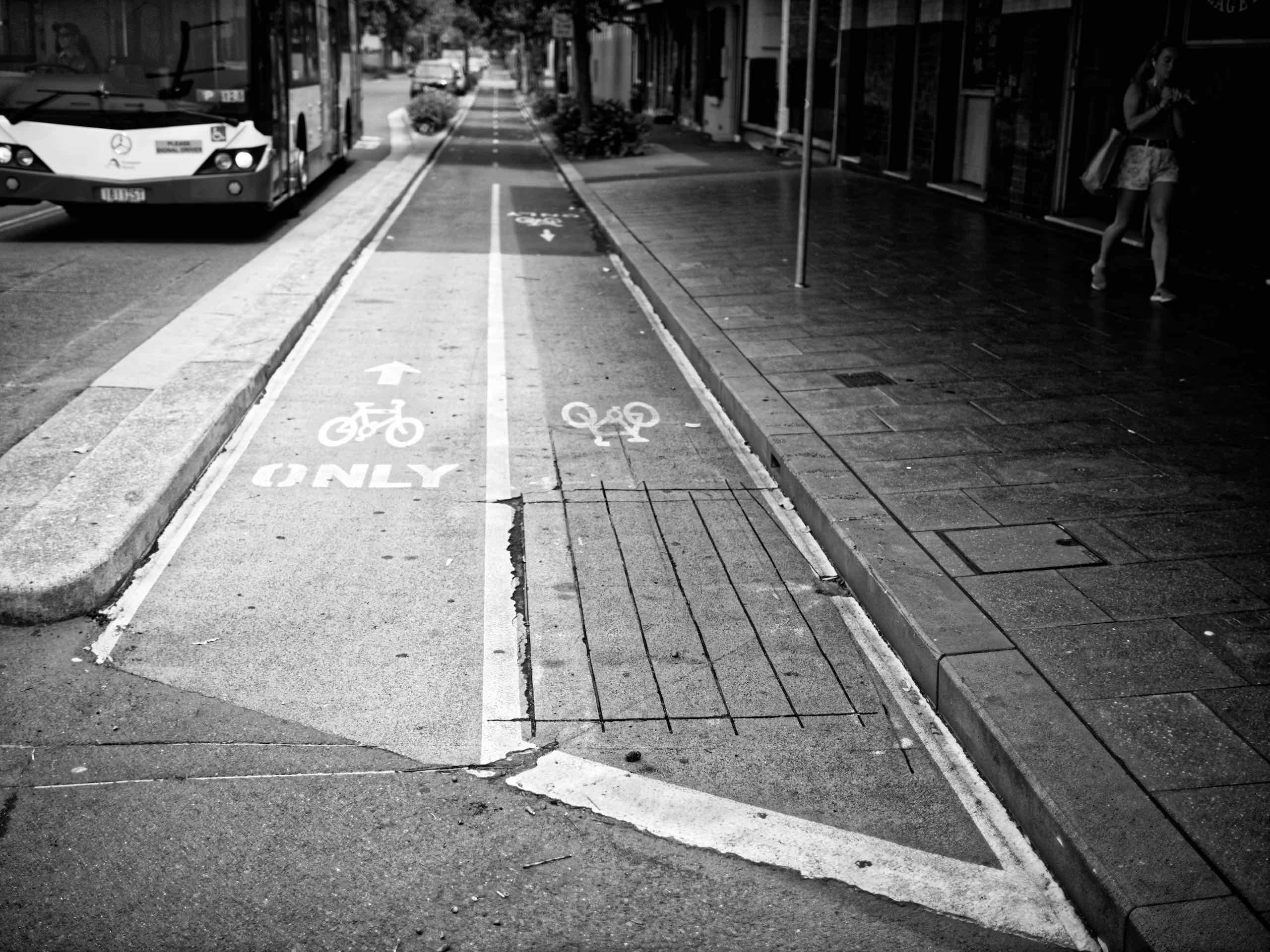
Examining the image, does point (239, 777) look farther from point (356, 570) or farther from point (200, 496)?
point (200, 496)

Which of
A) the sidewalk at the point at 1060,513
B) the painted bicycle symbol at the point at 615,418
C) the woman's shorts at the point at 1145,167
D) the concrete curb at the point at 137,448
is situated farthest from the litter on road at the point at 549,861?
the woman's shorts at the point at 1145,167

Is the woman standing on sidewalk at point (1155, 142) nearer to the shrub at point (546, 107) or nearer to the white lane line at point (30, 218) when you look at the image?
the white lane line at point (30, 218)

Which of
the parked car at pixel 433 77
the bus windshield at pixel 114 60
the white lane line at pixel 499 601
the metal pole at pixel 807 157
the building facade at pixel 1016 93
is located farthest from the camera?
the parked car at pixel 433 77

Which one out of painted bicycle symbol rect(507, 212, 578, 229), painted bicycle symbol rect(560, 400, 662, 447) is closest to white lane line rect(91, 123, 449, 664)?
painted bicycle symbol rect(560, 400, 662, 447)

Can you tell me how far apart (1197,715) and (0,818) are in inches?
133

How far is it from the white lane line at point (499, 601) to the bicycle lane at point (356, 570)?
1cm

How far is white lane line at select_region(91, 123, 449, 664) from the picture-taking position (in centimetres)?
490

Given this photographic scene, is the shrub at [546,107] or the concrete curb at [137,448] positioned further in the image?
the shrub at [546,107]

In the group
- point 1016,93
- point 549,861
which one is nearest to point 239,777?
point 549,861

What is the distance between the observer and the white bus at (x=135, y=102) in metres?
13.6

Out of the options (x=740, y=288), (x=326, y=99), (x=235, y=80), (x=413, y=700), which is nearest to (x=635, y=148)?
(x=326, y=99)

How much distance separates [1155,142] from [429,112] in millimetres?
29479

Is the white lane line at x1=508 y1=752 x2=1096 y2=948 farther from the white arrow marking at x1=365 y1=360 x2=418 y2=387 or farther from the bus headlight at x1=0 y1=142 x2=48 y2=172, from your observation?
the bus headlight at x1=0 y1=142 x2=48 y2=172

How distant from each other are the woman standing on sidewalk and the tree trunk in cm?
2112
